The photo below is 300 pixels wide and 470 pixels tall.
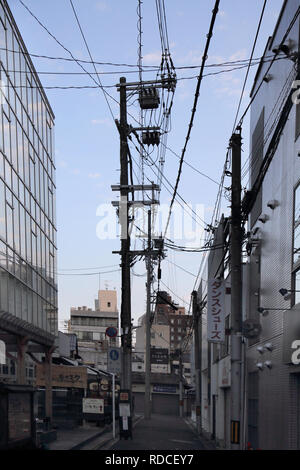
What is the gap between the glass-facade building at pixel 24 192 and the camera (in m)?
23.7

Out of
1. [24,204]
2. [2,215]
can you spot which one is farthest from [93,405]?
[2,215]

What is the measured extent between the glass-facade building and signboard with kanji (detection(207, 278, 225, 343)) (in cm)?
740

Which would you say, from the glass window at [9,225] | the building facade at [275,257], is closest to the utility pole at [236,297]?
the building facade at [275,257]

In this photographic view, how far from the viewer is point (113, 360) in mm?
26438

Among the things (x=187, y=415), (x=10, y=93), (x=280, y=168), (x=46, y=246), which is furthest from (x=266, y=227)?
(x=187, y=415)

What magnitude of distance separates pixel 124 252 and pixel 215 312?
4272mm

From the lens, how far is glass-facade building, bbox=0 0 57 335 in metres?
23.7

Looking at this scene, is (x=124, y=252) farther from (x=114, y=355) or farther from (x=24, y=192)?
(x=24, y=192)

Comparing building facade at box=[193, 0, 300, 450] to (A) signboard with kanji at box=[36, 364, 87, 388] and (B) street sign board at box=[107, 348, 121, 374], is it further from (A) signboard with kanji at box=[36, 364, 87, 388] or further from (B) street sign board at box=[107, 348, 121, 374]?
(A) signboard with kanji at box=[36, 364, 87, 388]

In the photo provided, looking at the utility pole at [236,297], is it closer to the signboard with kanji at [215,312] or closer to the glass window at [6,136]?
the signboard with kanji at [215,312]

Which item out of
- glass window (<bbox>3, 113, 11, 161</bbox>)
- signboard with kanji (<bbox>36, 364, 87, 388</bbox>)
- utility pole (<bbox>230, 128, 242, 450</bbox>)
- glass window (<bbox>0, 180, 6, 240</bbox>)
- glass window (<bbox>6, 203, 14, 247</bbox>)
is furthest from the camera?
signboard with kanji (<bbox>36, 364, 87, 388</bbox>)

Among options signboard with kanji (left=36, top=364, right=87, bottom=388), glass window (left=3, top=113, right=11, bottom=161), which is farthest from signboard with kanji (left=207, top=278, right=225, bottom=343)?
signboard with kanji (left=36, top=364, right=87, bottom=388)

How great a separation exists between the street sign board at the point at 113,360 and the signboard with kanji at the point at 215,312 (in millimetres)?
4091
